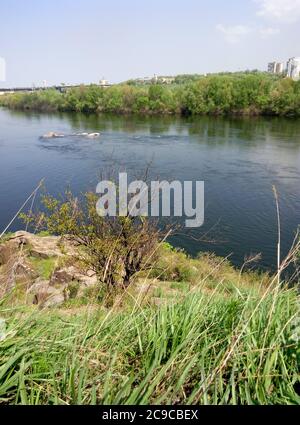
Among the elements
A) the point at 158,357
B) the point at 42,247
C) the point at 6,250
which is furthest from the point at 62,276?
the point at 158,357

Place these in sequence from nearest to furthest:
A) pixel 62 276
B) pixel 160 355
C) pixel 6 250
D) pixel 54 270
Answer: pixel 160 355 < pixel 62 276 < pixel 54 270 < pixel 6 250

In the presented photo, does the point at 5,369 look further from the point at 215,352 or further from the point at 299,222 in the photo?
the point at 299,222

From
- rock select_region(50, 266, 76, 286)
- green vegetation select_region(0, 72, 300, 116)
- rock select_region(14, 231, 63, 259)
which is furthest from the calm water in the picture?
green vegetation select_region(0, 72, 300, 116)

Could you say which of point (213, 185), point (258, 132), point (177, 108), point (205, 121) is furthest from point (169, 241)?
point (177, 108)

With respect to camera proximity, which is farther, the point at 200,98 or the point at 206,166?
the point at 200,98

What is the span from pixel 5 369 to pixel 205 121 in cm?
5450

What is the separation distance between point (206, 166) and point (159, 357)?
26.5 m

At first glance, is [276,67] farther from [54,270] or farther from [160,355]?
[160,355]

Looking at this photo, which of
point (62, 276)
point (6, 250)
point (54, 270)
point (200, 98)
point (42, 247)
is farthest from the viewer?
point (200, 98)

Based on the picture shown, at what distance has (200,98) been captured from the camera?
6166 centimetres

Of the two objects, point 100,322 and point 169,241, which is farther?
point 169,241

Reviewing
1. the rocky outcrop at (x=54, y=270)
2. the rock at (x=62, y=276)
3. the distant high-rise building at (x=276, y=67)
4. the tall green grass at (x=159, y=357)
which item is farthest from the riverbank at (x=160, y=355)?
the distant high-rise building at (x=276, y=67)

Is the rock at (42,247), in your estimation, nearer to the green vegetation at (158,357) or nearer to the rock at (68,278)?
the rock at (68,278)
